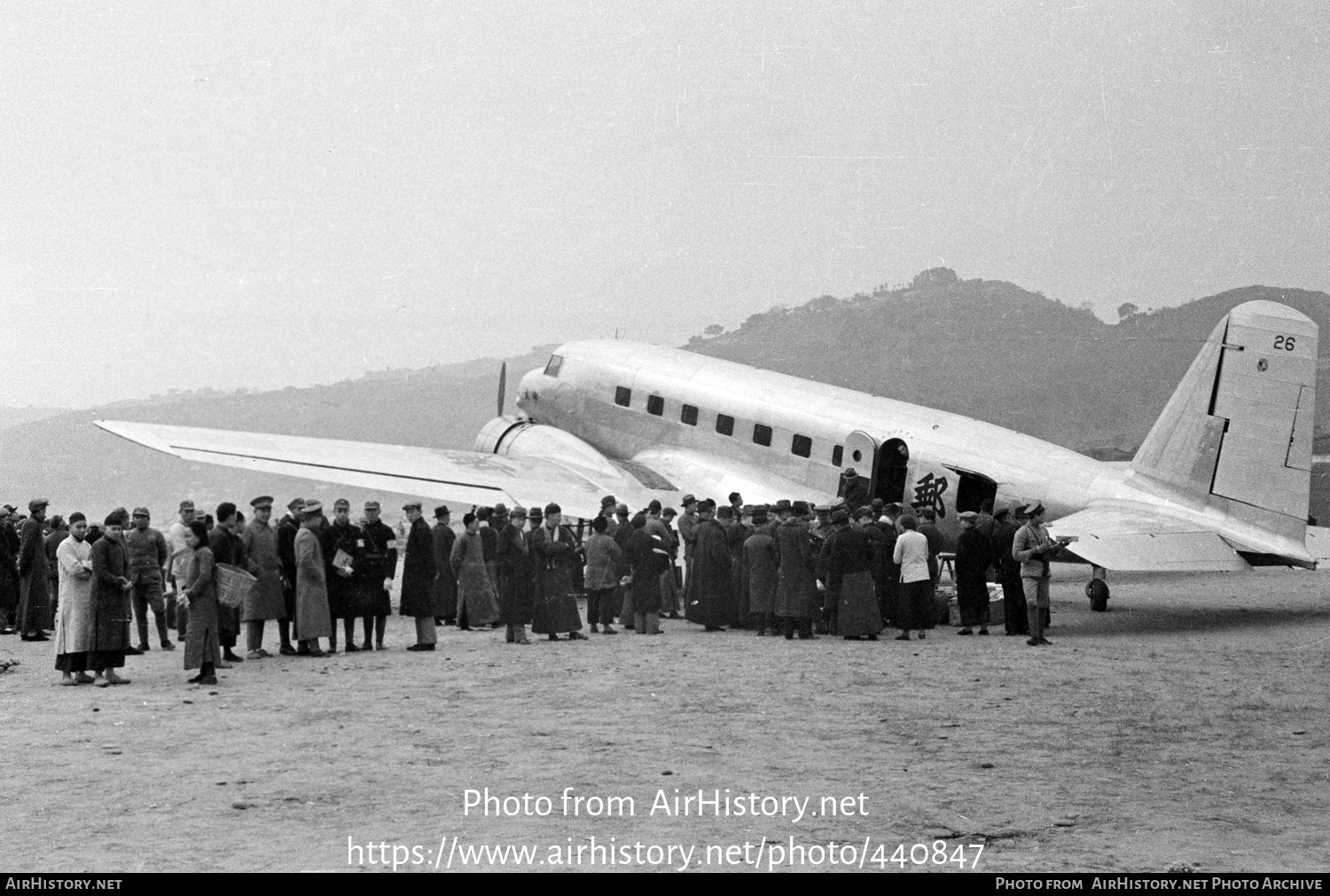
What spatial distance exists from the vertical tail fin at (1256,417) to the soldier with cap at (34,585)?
14.5 m

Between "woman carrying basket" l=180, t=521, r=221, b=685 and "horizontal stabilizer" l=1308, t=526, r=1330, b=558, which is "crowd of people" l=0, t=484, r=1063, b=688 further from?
"horizontal stabilizer" l=1308, t=526, r=1330, b=558

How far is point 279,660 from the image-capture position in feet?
44.9

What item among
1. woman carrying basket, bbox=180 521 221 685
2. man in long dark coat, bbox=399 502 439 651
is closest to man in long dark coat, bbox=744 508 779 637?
man in long dark coat, bbox=399 502 439 651

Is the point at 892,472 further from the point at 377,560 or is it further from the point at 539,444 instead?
the point at 377,560

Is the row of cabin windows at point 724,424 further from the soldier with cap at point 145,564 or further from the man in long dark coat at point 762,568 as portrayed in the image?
the soldier with cap at point 145,564

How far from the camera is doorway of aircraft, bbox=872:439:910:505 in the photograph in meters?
18.7

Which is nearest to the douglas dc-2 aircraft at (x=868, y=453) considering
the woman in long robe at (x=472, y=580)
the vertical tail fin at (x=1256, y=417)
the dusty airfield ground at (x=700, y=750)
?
the vertical tail fin at (x=1256, y=417)

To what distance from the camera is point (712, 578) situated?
1639 centimetres

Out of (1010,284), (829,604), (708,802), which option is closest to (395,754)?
(708,802)

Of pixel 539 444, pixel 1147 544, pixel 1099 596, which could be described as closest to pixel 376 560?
pixel 1147 544

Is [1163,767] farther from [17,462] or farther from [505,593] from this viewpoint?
[17,462]

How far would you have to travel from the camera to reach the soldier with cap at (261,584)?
1396cm

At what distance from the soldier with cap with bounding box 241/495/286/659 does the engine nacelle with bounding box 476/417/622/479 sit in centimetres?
858

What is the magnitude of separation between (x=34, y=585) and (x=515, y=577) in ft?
21.8
